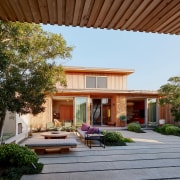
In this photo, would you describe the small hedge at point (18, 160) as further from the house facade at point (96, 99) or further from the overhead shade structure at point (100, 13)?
the house facade at point (96, 99)

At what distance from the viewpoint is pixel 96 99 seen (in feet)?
65.1

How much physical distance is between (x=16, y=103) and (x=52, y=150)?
3.60 meters

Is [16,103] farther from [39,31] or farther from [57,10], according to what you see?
[57,10]

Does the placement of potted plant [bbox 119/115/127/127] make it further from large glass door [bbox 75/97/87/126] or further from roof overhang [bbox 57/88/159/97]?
large glass door [bbox 75/97/87/126]

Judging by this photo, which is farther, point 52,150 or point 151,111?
point 151,111

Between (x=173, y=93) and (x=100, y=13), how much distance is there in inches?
570

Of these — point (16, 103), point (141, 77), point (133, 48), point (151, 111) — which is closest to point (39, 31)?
point (16, 103)

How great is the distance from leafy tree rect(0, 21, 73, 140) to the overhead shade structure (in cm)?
229

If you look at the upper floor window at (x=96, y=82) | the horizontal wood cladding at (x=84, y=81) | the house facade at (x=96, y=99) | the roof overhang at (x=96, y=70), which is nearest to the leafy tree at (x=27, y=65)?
the house facade at (x=96, y=99)

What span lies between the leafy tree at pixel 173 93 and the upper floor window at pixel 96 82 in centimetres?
528

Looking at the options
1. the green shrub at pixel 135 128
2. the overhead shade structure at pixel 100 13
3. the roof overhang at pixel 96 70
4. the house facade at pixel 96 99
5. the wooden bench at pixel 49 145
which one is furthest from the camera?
the roof overhang at pixel 96 70

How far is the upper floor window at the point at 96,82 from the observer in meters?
19.9

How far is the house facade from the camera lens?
57.4ft

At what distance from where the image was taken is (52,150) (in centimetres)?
970
